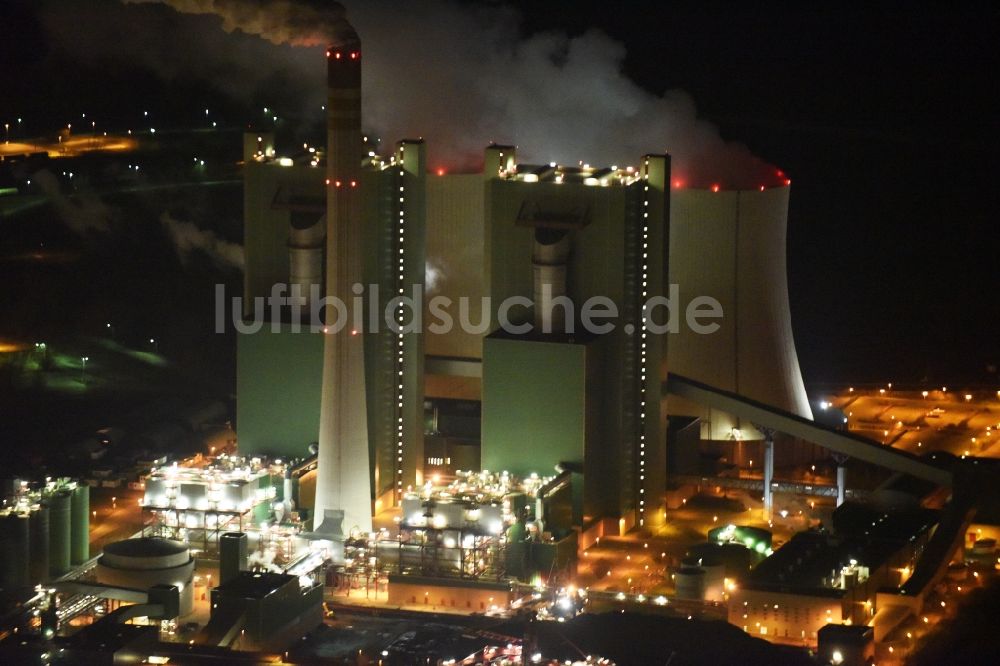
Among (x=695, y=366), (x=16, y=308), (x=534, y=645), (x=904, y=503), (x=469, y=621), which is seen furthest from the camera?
(x=16, y=308)

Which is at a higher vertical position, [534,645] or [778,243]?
[778,243]

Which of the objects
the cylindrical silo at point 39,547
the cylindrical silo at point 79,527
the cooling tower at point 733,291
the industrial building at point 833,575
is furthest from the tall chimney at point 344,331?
the cooling tower at point 733,291

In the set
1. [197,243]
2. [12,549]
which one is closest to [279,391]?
[12,549]

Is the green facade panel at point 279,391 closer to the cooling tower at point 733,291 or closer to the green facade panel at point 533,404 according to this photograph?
the green facade panel at point 533,404

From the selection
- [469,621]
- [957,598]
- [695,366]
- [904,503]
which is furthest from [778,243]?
[469,621]

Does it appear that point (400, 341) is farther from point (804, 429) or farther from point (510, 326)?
point (804, 429)

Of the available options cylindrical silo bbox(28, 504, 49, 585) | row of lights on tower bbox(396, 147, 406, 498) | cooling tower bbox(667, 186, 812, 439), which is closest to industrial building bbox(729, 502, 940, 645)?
cooling tower bbox(667, 186, 812, 439)

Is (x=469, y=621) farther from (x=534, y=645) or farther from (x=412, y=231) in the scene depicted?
(x=412, y=231)
